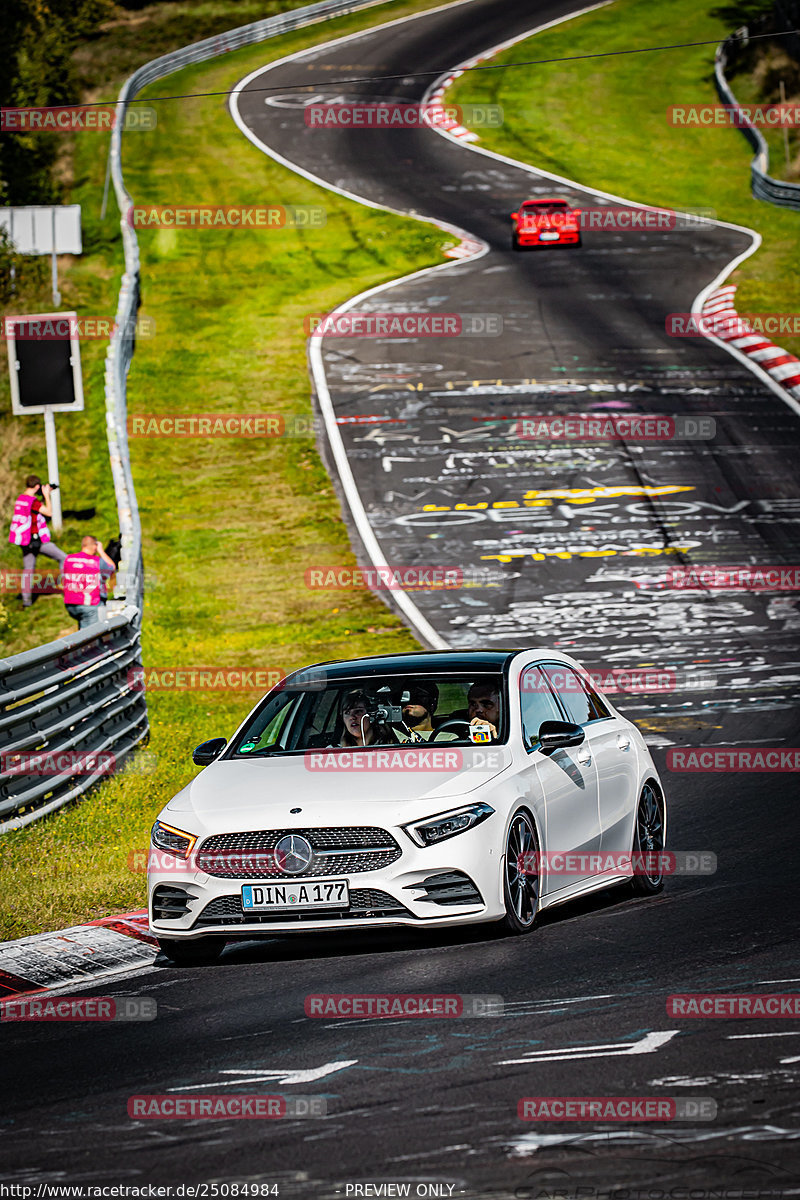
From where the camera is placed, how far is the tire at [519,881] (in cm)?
857

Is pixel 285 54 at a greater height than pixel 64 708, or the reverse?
pixel 285 54

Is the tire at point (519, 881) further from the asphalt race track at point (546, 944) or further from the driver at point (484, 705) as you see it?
the driver at point (484, 705)

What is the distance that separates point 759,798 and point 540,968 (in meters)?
5.13

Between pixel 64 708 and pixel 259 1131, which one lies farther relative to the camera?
pixel 64 708

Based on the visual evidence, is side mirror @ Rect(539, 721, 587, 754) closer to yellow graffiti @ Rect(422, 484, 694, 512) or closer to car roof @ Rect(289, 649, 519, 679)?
car roof @ Rect(289, 649, 519, 679)

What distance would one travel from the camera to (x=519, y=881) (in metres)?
8.71

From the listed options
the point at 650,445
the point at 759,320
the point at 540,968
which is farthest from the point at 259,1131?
the point at 759,320

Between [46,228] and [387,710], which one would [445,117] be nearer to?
[46,228]

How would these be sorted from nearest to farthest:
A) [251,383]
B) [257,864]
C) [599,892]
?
[257,864], [599,892], [251,383]

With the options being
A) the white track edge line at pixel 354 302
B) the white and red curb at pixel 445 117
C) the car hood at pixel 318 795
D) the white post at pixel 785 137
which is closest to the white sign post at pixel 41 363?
the white track edge line at pixel 354 302

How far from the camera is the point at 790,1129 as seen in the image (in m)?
5.36

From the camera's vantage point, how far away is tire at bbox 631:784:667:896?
33.2 ft

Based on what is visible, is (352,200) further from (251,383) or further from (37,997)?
(37,997)

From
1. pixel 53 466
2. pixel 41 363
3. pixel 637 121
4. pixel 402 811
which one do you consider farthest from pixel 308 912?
pixel 637 121
